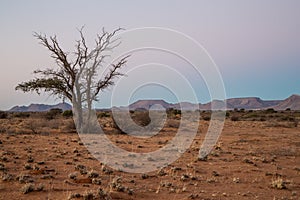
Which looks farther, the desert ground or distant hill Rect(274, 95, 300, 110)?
distant hill Rect(274, 95, 300, 110)

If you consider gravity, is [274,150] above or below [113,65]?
below

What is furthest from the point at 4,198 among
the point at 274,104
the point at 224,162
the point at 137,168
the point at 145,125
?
the point at 274,104

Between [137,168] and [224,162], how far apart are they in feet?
13.1

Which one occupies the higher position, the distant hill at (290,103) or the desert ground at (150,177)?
the distant hill at (290,103)

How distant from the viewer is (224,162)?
14.7 meters

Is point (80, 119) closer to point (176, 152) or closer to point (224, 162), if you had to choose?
point (176, 152)

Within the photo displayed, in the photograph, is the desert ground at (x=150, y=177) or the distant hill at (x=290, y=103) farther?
the distant hill at (x=290, y=103)

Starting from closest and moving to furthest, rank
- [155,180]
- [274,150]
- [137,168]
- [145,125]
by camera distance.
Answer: [155,180], [137,168], [274,150], [145,125]

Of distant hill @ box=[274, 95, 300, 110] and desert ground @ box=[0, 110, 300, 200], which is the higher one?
distant hill @ box=[274, 95, 300, 110]

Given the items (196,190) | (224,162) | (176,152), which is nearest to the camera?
(196,190)

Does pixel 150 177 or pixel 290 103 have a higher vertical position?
pixel 290 103

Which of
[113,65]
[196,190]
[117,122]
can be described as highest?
[113,65]

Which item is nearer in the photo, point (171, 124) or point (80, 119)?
point (80, 119)

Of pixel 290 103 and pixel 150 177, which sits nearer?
pixel 150 177
